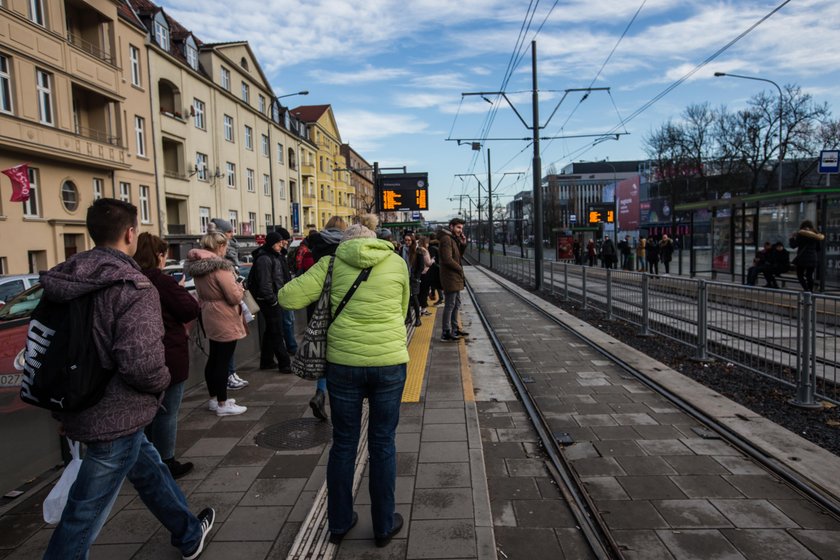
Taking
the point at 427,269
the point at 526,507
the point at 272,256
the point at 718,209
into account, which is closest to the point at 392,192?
the point at 427,269

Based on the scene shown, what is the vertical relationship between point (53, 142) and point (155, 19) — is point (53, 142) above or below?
below

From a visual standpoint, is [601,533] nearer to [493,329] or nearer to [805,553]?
[805,553]

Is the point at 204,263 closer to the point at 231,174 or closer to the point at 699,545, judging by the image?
the point at 699,545

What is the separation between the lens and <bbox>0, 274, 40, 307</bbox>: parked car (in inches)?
415

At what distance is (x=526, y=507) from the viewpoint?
3.40 meters

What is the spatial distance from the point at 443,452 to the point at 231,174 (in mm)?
36318

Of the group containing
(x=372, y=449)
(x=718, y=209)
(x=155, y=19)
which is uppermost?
(x=155, y=19)

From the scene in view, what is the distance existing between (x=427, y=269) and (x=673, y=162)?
39.2 m

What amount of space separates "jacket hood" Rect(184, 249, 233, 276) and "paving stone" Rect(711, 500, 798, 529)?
4085 millimetres

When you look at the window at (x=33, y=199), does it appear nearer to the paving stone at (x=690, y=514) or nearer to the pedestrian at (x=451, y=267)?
the pedestrian at (x=451, y=267)

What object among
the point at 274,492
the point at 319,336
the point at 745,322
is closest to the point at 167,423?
the point at 274,492

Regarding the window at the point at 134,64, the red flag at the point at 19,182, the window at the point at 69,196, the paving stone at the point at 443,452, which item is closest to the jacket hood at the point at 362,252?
the paving stone at the point at 443,452

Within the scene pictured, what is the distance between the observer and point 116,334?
86.9 inches

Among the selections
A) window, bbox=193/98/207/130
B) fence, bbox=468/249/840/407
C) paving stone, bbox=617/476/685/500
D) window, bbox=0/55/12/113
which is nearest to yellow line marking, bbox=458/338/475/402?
paving stone, bbox=617/476/685/500
